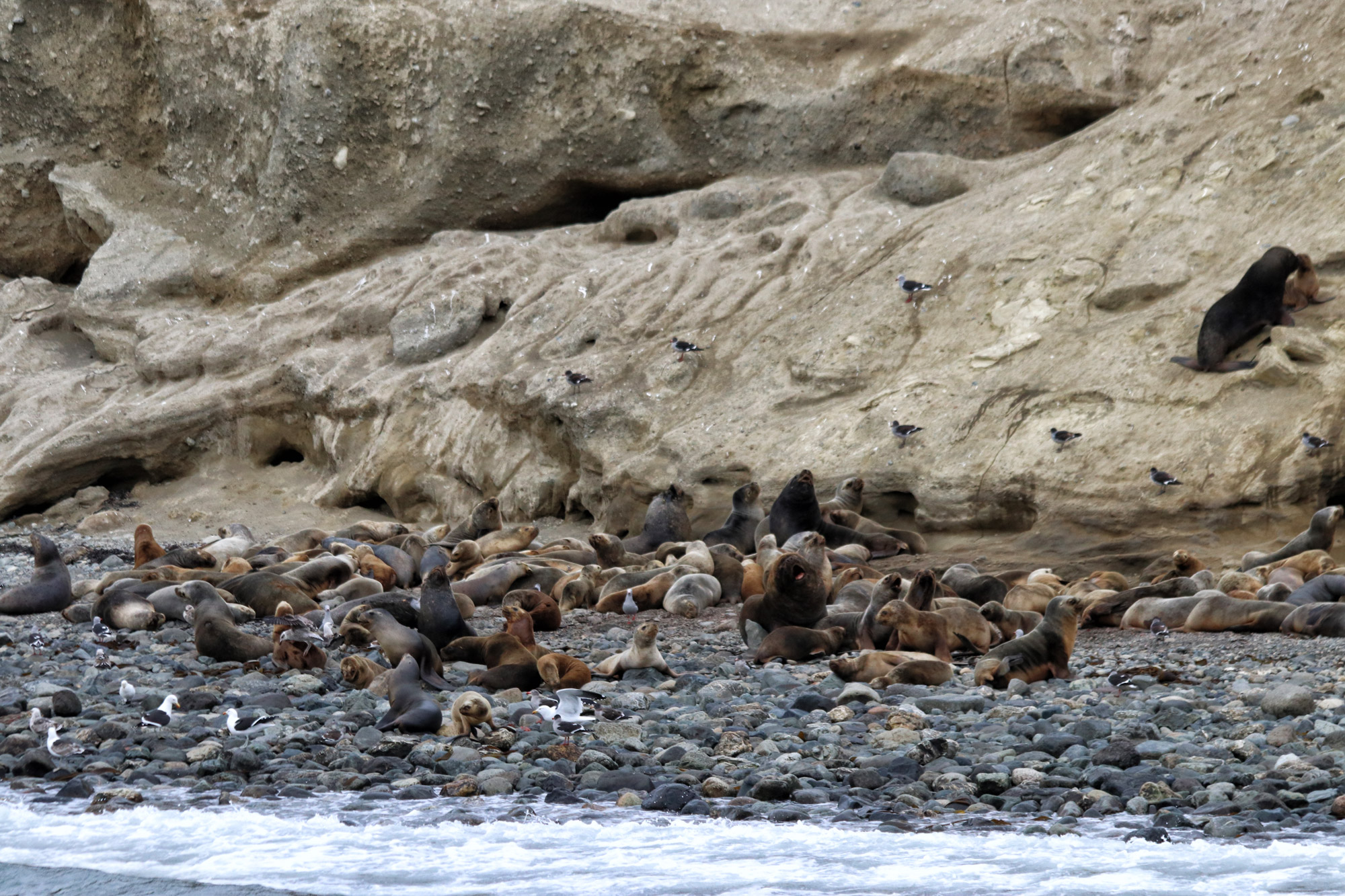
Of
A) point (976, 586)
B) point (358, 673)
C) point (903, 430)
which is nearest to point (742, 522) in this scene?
point (903, 430)

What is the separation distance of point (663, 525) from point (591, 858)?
23.8 ft

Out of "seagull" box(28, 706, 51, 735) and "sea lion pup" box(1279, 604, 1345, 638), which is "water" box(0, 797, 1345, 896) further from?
"sea lion pup" box(1279, 604, 1345, 638)

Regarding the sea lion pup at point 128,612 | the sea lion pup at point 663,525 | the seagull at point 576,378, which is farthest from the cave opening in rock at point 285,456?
the sea lion pup at point 128,612

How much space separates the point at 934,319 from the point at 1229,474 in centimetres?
317

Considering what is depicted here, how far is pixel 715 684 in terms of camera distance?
580 centimetres

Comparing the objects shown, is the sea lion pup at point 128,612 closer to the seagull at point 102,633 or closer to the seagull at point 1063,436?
the seagull at point 102,633

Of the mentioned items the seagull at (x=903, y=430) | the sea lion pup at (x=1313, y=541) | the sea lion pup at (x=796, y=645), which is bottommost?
the sea lion pup at (x=796, y=645)

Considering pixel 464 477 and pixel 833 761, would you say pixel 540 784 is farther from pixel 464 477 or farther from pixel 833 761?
pixel 464 477

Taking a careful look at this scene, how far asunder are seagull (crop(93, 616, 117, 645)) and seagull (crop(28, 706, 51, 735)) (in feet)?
7.65

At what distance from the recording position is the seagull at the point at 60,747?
4746mm

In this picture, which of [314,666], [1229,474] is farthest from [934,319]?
[314,666]

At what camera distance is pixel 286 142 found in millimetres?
16797

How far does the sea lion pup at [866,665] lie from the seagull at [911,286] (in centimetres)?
574

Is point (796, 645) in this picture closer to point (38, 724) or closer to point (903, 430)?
point (38, 724)
